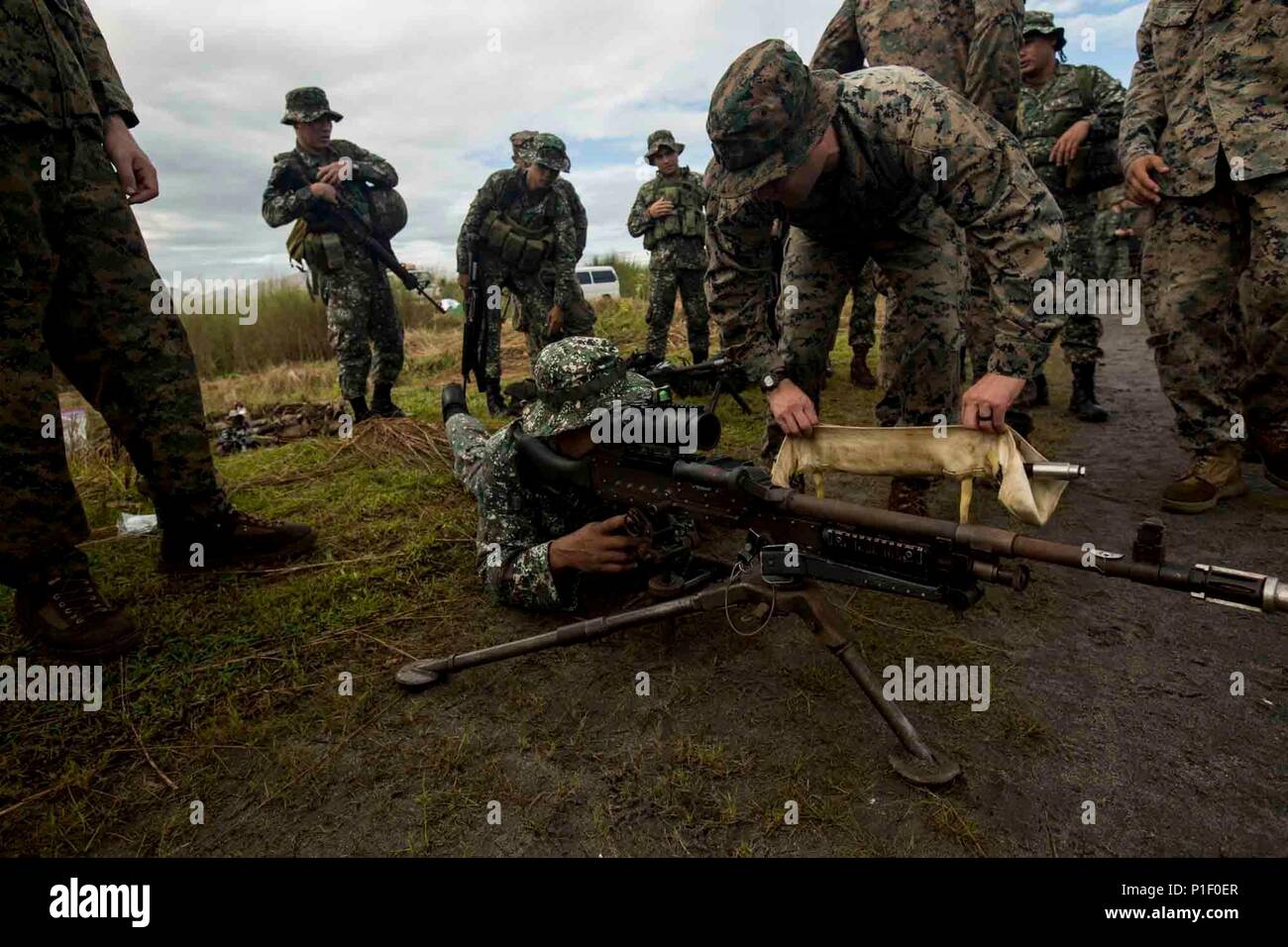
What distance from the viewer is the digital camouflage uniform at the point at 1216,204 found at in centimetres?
336

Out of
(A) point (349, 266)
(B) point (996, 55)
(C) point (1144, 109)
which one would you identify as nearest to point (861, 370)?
(B) point (996, 55)

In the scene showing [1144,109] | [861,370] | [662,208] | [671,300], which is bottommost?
[861,370]

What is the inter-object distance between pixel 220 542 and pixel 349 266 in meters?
3.70

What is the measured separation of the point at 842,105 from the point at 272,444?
17.6 feet

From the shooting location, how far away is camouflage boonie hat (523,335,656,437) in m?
2.83

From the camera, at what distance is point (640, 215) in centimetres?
896

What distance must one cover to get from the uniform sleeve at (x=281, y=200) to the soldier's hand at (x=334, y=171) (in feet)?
0.72

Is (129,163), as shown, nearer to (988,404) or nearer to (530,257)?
(988,404)

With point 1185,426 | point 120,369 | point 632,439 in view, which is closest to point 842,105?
point 632,439

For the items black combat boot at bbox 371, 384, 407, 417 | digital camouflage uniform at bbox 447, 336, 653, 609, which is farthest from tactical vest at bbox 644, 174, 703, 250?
digital camouflage uniform at bbox 447, 336, 653, 609

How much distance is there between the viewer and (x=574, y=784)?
2.12 metres

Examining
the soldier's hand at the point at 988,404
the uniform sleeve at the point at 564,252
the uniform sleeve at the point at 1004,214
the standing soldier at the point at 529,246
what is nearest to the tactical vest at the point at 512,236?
the standing soldier at the point at 529,246
